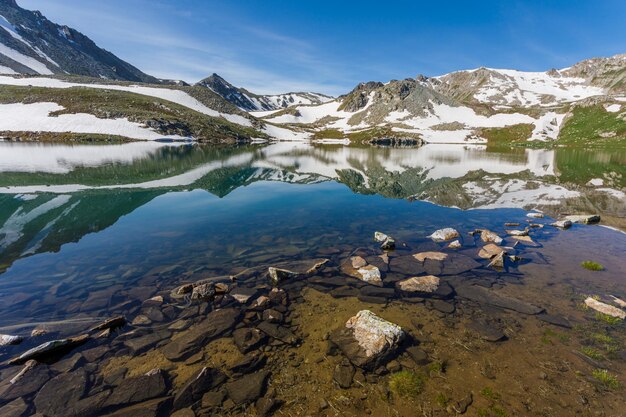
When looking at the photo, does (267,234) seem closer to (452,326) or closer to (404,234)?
(404,234)

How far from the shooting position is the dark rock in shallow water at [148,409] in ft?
22.4

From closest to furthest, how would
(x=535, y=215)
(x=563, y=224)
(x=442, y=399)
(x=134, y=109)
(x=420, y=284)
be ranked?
1. (x=442, y=399)
2. (x=420, y=284)
3. (x=563, y=224)
4. (x=535, y=215)
5. (x=134, y=109)

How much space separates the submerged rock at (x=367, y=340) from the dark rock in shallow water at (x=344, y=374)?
22cm

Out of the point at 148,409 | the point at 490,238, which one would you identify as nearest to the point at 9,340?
the point at 148,409

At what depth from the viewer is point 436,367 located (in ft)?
27.6

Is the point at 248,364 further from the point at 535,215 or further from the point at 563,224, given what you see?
the point at 535,215

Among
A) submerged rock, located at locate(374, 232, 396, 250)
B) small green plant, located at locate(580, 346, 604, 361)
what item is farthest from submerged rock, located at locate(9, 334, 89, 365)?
small green plant, located at locate(580, 346, 604, 361)

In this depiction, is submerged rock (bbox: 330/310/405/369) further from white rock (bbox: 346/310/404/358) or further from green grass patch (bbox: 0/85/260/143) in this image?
green grass patch (bbox: 0/85/260/143)

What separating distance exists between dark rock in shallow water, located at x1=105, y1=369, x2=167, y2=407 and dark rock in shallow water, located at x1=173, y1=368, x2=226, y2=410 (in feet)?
1.73

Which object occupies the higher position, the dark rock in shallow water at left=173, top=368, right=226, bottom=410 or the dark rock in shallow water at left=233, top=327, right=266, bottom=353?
the dark rock in shallow water at left=233, top=327, right=266, bottom=353

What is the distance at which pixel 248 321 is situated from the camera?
34.2 ft

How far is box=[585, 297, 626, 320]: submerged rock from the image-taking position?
1070 cm

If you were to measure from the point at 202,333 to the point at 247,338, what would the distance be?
154 centimetres

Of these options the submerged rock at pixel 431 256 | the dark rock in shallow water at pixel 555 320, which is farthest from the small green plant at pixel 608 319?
the submerged rock at pixel 431 256
